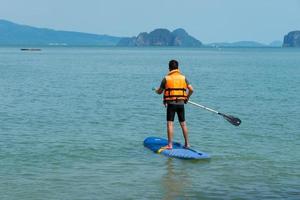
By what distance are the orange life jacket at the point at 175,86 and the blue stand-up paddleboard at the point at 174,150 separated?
1284 millimetres

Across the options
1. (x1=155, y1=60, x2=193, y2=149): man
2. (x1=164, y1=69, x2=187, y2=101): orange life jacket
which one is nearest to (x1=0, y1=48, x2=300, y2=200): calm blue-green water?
(x1=155, y1=60, x2=193, y2=149): man

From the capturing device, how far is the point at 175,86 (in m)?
15.3

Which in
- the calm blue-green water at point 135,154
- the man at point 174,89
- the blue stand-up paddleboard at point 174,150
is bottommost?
the calm blue-green water at point 135,154

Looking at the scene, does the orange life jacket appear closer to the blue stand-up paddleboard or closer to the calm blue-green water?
the blue stand-up paddleboard

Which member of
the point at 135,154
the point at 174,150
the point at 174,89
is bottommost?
the point at 135,154

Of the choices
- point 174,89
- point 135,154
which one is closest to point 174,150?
point 135,154

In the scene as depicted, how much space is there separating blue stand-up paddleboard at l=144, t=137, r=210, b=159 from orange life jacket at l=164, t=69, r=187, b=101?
1.28m

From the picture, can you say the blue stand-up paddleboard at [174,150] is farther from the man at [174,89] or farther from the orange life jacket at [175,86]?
the orange life jacket at [175,86]

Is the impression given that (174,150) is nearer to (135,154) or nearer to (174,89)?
(135,154)

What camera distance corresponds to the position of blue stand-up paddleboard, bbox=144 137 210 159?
15.2m

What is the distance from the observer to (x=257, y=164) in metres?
14.9

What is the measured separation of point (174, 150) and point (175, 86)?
1605 millimetres

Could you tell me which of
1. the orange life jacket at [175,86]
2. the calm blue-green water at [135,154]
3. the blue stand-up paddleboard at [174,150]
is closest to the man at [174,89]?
the orange life jacket at [175,86]

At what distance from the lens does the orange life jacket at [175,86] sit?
49.9 feet
